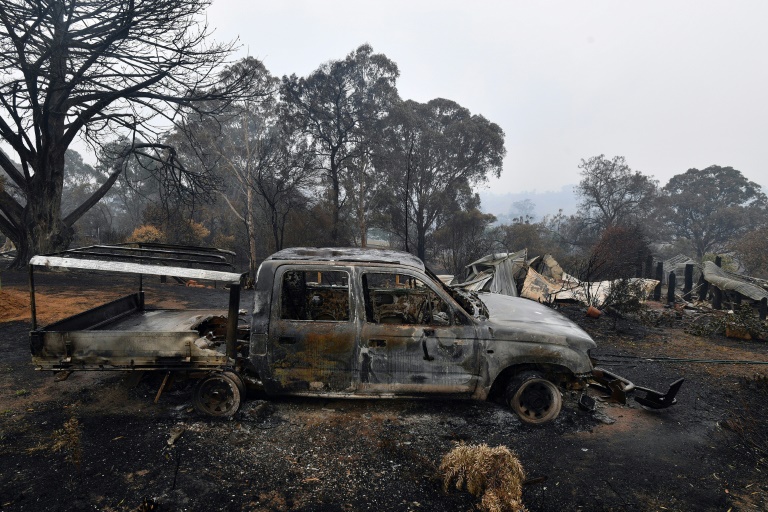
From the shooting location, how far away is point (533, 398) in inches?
170

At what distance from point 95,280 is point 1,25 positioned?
7319 millimetres

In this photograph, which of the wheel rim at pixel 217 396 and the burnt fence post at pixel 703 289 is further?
the burnt fence post at pixel 703 289

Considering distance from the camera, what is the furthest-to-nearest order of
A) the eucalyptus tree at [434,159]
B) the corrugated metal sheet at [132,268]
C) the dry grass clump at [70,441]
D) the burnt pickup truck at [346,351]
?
the eucalyptus tree at [434,159]
the burnt pickup truck at [346,351]
the corrugated metal sheet at [132,268]
the dry grass clump at [70,441]

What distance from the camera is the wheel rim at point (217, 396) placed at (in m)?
4.23

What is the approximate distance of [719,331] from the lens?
352 inches

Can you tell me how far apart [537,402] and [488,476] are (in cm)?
139

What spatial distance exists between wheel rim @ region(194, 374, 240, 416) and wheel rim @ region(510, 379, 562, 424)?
309 cm

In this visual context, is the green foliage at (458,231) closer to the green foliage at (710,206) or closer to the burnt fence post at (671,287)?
the burnt fence post at (671,287)

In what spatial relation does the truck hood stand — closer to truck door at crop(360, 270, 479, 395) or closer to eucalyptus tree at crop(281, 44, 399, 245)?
truck door at crop(360, 270, 479, 395)

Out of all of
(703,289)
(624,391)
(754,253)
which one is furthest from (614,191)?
(624,391)

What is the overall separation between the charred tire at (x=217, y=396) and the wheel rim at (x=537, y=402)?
10.1ft

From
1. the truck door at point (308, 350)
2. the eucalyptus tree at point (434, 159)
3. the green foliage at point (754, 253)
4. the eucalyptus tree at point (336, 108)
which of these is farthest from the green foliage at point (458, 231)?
the truck door at point (308, 350)

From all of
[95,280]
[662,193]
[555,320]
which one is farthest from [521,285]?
[662,193]

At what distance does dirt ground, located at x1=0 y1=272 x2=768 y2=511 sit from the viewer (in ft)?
10.4
